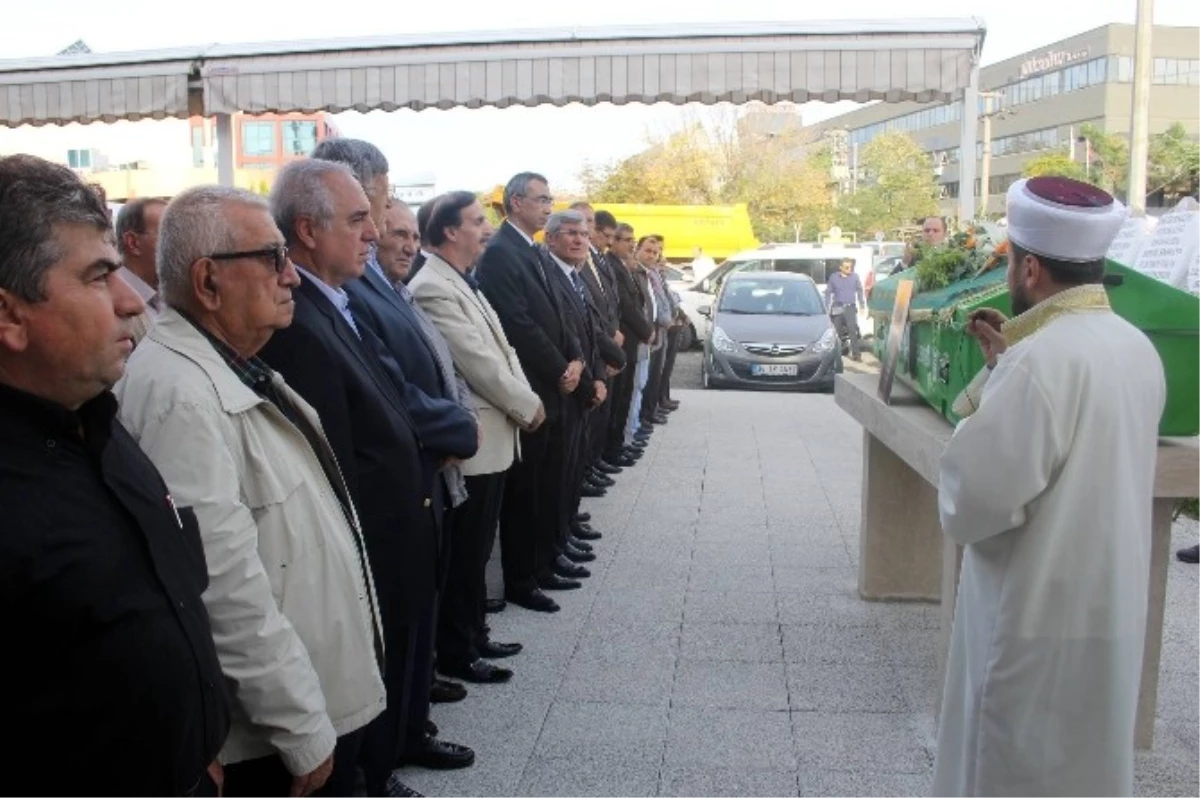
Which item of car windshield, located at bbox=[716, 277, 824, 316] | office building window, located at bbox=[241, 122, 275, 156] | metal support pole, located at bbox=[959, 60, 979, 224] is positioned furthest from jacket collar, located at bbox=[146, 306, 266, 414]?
office building window, located at bbox=[241, 122, 275, 156]

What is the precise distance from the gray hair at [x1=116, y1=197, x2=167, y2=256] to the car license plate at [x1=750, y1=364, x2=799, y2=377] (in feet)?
39.3

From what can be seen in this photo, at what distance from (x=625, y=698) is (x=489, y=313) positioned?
66.0 inches

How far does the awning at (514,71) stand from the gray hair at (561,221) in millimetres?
2122

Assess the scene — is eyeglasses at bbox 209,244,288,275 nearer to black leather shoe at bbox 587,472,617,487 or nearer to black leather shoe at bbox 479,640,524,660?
black leather shoe at bbox 479,640,524,660

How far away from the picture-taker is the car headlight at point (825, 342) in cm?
1591

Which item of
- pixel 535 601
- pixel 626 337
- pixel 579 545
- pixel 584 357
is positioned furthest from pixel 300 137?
pixel 535 601

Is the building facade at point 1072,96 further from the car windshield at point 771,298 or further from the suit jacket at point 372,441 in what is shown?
the suit jacket at point 372,441

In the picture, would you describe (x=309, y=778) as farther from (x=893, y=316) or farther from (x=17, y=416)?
(x=893, y=316)

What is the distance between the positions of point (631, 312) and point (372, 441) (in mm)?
6660

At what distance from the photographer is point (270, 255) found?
2.67 m

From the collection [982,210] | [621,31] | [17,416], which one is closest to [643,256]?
[621,31]

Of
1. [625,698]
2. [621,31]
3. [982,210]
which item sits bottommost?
[625,698]

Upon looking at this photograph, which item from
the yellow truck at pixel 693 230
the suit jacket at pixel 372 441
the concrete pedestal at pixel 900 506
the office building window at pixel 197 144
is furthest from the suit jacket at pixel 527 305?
the office building window at pixel 197 144

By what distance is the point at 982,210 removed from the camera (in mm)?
7160
